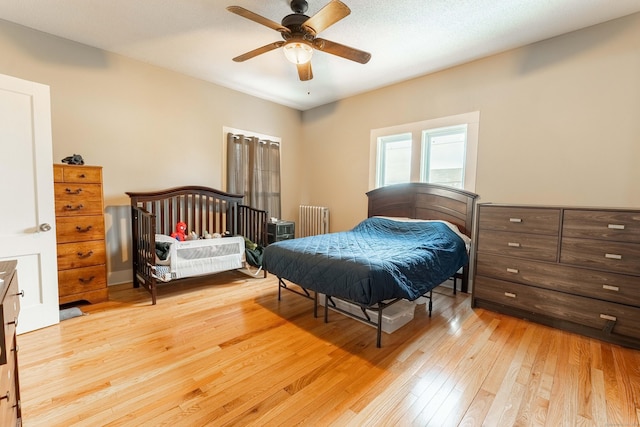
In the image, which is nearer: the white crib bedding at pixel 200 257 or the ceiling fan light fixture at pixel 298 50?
the ceiling fan light fixture at pixel 298 50

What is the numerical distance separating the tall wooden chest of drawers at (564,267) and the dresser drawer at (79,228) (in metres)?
3.72

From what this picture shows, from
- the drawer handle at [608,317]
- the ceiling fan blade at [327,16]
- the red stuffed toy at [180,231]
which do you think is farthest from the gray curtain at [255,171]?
the drawer handle at [608,317]

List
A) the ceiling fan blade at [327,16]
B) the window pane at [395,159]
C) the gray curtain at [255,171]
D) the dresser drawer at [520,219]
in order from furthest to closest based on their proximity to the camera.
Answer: the gray curtain at [255,171], the window pane at [395,159], the dresser drawer at [520,219], the ceiling fan blade at [327,16]

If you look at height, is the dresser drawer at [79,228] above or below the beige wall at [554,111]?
below

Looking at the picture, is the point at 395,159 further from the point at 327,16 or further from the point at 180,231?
the point at 180,231

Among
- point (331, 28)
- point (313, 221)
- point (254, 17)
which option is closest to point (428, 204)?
point (313, 221)

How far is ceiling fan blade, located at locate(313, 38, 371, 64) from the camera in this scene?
7.31ft

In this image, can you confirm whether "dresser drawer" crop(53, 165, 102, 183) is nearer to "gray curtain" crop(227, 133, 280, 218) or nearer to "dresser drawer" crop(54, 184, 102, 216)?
"dresser drawer" crop(54, 184, 102, 216)

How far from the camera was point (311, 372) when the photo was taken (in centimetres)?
180

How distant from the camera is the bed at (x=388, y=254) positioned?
202cm

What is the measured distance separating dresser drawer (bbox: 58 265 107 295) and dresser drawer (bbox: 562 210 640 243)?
4.22 m

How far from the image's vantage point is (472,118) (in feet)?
10.6

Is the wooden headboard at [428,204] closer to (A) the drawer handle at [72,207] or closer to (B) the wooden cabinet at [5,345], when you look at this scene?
(A) the drawer handle at [72,207]

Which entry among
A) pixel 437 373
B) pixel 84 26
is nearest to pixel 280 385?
pixel 437 373
